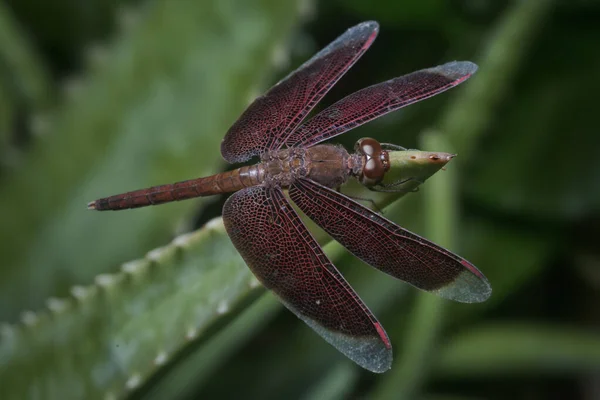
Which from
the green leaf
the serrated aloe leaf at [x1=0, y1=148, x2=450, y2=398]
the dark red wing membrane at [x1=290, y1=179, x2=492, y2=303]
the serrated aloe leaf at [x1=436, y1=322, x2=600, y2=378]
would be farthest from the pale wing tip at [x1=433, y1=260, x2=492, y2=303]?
the green leaf

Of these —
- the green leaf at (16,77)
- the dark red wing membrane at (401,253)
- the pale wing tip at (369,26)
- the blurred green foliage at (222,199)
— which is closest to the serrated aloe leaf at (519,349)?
the blurred green foliage at (222,199)

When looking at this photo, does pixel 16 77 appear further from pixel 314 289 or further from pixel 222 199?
pixel 314 289

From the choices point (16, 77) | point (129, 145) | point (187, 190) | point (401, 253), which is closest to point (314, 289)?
point (401, 253)

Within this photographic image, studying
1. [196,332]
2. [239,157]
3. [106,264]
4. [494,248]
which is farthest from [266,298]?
[494,248]

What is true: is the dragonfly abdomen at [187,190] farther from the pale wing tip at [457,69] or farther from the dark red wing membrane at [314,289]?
the pale wing tip at [457,69]

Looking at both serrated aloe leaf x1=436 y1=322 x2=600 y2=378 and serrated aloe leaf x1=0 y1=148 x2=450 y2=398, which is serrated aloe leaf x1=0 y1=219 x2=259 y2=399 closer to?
serrated aloe leaf x1=0 y1=148 x2=450 y2=398

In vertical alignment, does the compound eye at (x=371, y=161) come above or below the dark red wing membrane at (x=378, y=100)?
below
